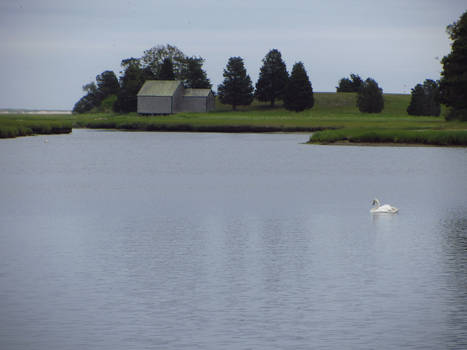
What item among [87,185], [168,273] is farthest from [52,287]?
[87,185]

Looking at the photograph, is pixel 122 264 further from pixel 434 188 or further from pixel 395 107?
pixel 395 107

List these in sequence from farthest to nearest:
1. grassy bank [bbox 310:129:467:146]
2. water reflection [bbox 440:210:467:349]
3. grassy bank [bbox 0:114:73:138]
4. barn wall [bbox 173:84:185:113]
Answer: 1. barn wall [bbox 173:84:185:113]
2. grassy bank [bbox 0:114:73:138]
3. grassy bank [bbox 310:129:467:146]
4. water reflection [bbox 440:210:467:349]

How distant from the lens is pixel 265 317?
13.6 metres

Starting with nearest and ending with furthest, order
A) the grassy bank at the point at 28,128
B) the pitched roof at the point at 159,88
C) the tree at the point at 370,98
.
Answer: the grassy bank at the point at 28,128, the tree at the point at 370,98, the pitched roof at the point at 159,88

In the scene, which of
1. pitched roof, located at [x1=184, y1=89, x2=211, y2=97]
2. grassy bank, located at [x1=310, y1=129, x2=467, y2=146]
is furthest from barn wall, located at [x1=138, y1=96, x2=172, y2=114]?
grassy bank, located at [x1=310, y1=129, x2=467, y2=146]

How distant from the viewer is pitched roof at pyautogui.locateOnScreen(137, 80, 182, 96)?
162 meters

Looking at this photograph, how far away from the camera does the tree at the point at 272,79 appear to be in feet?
541

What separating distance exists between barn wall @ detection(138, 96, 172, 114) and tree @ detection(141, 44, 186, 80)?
2124cm

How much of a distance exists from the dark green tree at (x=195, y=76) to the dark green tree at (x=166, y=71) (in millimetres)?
5283

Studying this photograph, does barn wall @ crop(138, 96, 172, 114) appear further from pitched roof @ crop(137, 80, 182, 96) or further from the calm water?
the calm water

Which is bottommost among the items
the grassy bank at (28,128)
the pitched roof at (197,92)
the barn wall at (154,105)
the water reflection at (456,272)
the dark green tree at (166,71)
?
the grassy bank at (28,128)

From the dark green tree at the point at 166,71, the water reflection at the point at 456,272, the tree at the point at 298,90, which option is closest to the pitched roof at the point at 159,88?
the dark green tree at the point at 166,71

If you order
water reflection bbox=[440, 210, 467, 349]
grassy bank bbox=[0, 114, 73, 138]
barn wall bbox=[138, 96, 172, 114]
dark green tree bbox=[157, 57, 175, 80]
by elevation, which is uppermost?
dark green tree bbox=[157, 57, 175, 80]

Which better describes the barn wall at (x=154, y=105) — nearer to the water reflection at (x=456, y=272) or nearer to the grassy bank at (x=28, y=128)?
the grassy bank at (x=28, y=128)
